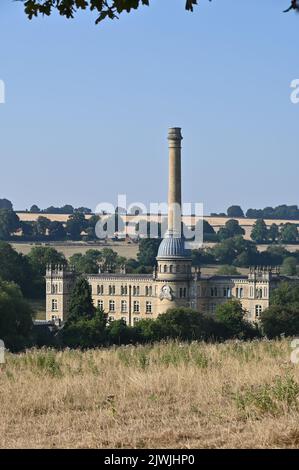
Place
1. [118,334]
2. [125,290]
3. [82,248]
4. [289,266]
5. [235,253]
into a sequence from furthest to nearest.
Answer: [235,253]
[82,248]
[289,266]
[125,290]
[118,334]

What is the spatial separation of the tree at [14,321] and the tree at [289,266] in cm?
8647

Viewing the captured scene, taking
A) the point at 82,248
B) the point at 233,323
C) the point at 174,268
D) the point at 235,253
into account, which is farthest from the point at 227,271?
the point at 233,323

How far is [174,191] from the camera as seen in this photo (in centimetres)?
13825

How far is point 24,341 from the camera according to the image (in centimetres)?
6988

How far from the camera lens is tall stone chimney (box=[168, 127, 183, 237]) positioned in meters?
137

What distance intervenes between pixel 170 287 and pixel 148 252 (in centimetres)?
4091

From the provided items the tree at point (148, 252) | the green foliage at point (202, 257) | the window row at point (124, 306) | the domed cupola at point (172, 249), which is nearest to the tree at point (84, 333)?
the domed cupola at point (172, 249)

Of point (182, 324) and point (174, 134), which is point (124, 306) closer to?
point (174, 134)

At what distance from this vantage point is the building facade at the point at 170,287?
131875mm

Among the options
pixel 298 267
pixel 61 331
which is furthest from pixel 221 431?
pixel 298 267

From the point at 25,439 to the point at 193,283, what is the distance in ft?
394

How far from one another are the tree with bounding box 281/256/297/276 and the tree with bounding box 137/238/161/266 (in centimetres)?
1627
